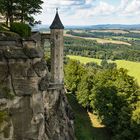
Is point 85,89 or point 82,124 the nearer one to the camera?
point 82,124

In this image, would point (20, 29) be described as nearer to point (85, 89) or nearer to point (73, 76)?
point (85, 89)

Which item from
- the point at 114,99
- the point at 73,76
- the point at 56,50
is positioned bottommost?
the point at 114,99

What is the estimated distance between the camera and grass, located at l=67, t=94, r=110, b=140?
60.6 metres

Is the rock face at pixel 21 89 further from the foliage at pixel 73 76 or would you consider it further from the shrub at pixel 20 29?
the foliage at pixel 73 76

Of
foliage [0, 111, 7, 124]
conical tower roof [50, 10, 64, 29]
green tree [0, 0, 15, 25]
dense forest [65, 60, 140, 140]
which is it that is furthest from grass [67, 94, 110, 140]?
foliage [0, 111, 7, 124]

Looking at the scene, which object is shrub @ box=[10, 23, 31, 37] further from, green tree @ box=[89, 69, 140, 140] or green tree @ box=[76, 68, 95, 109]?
green tree @ box=[76, 68, 95, 109]

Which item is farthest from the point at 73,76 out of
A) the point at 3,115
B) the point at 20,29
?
the point at 3,115

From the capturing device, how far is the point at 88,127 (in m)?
65.2

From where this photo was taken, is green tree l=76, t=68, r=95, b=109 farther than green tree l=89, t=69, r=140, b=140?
Yes

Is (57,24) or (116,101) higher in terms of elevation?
(57,24)

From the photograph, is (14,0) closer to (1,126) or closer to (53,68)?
(53,68)

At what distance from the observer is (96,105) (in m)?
68.1

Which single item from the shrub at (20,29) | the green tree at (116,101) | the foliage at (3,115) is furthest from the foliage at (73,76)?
the foliage at (3,115)

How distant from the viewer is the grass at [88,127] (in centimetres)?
6062
